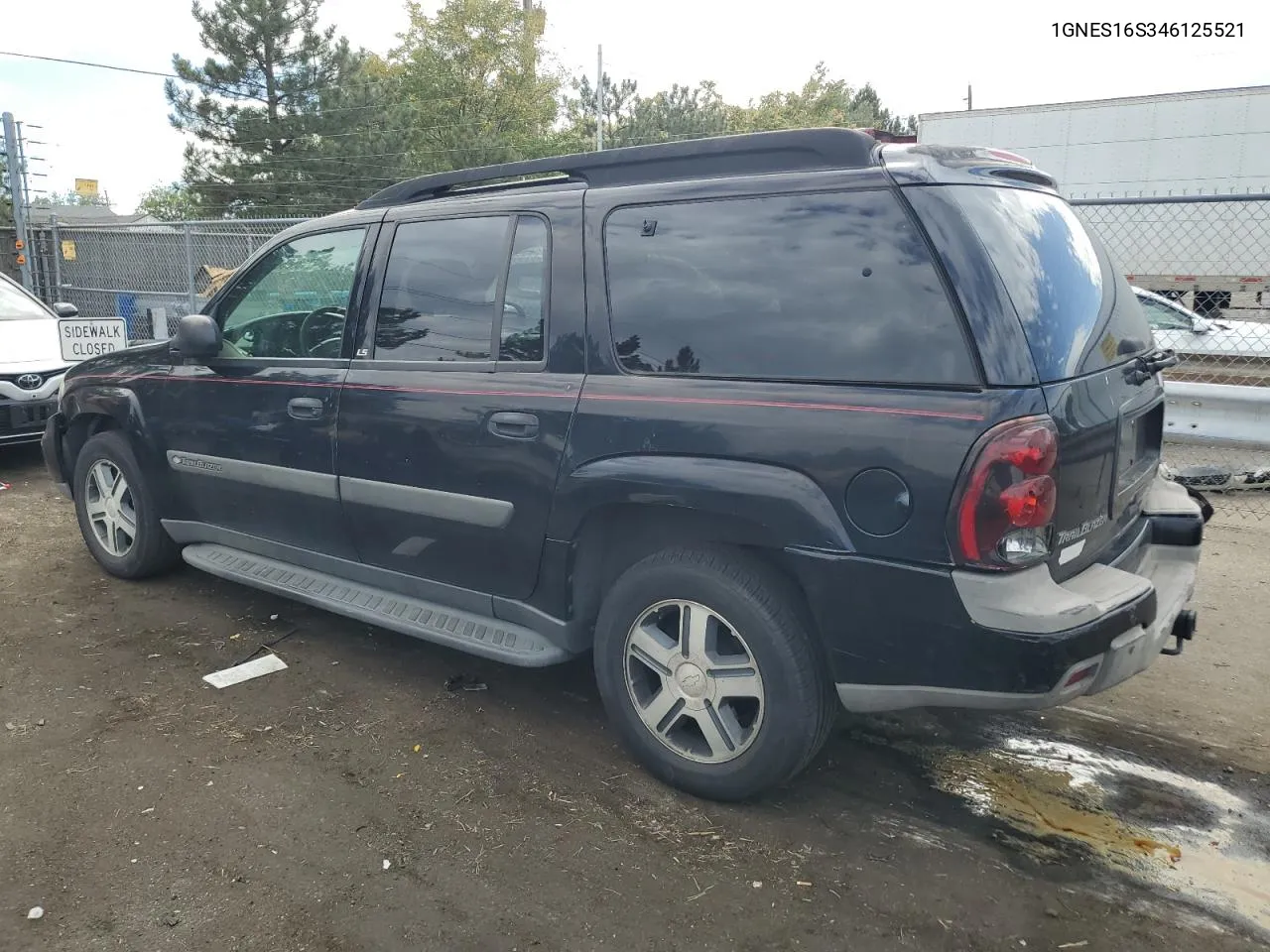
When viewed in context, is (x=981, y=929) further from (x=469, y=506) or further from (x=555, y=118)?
(x=555, y=118)

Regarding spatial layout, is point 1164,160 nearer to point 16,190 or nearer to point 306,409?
point 306,409

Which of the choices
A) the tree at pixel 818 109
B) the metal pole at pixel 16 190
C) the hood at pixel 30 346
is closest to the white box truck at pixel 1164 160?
the hood at pixel 30 346

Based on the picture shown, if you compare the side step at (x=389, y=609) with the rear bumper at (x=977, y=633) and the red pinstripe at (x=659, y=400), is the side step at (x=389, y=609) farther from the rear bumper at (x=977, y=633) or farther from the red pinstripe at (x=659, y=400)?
the rear bumper at (x=977, y=633)

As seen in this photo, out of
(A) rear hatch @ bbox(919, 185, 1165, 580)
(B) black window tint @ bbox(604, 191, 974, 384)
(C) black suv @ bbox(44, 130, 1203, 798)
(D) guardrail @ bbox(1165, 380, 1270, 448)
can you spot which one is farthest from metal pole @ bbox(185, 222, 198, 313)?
(A) rear hatch @ bbox(919, 185, 1165, 580)

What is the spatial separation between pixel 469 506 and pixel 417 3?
5004cm

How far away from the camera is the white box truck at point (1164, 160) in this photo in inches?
545

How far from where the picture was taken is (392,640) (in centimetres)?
440

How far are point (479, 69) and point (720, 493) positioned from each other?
49.3 meters

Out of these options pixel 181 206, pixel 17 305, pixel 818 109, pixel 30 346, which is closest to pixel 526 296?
pixel 30 346

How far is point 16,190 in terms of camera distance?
13.1 m

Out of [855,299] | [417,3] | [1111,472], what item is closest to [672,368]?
[855,299]

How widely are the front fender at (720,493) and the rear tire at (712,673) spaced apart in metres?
0.20

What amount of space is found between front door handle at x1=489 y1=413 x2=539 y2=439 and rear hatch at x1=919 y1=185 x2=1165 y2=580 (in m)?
1.51

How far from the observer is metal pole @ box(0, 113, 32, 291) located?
41.6 ft
